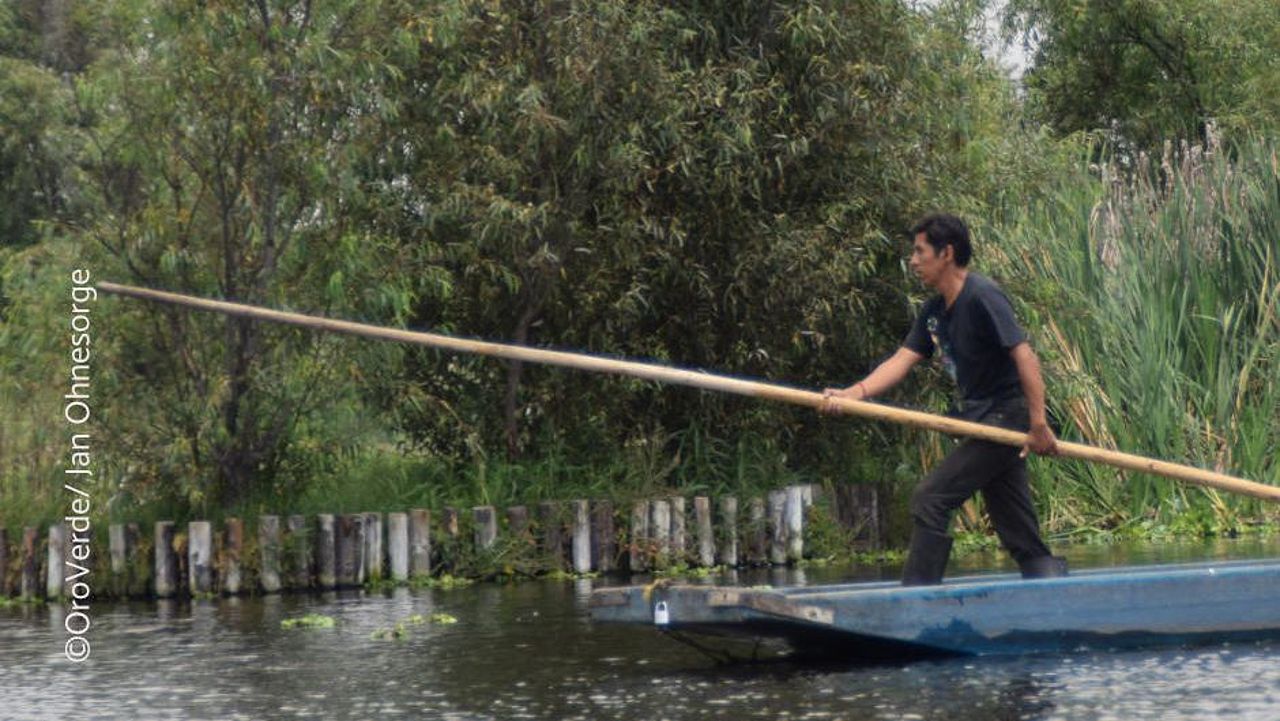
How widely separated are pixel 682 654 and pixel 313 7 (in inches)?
264

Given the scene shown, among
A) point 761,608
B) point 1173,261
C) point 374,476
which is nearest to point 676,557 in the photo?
point 374,476

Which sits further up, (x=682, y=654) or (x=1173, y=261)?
(x=1173, y=261)

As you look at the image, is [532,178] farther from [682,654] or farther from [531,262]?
[682,654]

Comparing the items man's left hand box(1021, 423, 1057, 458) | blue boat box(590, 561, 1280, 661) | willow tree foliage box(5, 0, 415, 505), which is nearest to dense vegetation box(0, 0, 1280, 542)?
willow tree foliage box(5, 0, 415, 505)

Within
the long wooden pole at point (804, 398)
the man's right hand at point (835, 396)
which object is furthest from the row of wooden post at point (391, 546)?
the man's right hand at point (835, 396)

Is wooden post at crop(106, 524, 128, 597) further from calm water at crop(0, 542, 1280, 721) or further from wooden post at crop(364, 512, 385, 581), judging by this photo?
calm water at crop(0, 542, 1280, 721)

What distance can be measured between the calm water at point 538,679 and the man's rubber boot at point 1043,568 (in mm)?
503

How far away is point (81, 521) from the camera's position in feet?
49.2

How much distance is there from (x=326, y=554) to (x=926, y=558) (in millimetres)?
6143

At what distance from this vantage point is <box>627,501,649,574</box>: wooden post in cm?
1602

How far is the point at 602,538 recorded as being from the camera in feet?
52.5

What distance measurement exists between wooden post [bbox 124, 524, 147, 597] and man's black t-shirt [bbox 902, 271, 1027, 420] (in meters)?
6.81

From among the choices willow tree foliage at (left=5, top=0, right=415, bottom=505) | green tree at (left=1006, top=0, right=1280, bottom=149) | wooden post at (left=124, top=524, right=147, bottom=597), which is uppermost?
Result: green tree at (left=1006, top=0, right=1280, bottom=149)

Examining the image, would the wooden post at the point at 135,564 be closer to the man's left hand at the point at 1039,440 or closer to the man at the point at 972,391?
the man at the point at 972,391
